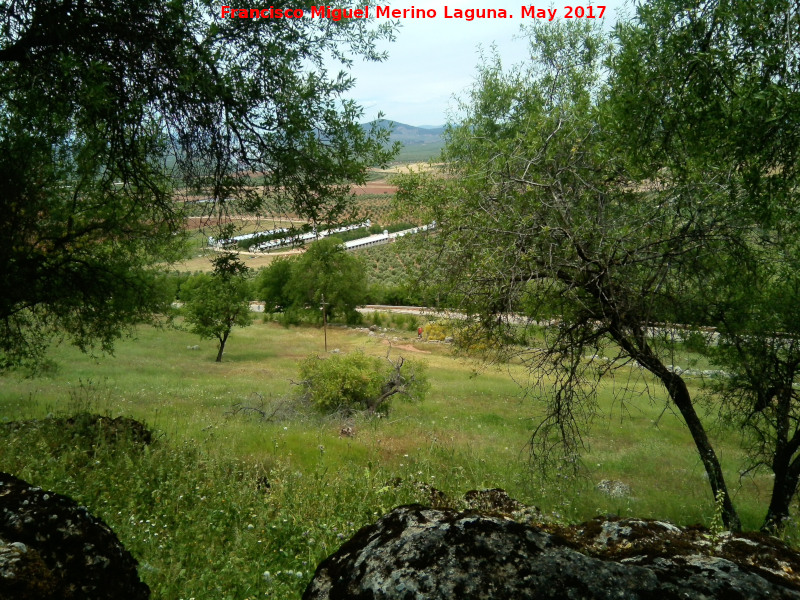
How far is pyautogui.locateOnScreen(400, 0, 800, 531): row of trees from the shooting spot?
5605 mm

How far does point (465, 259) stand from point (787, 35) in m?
4.61

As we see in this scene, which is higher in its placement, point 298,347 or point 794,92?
point 794,92

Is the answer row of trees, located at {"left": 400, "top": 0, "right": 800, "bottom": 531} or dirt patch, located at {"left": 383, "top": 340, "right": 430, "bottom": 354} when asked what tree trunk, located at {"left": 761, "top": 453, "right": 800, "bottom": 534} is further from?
dirt patch, located at {"left": 383, "top": 340, "right": 430, "bottom": 354}

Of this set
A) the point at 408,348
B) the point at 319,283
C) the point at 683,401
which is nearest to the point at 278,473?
the point at 683,401

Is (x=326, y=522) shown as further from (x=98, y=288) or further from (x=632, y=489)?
(x=632, y=489)

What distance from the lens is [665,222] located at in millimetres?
7668

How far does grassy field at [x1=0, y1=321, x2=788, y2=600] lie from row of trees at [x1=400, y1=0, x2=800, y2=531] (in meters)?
1.66

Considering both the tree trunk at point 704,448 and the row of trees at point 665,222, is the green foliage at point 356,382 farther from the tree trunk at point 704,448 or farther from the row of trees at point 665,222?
the tree trunk at point 704,448

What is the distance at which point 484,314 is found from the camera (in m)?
7.90

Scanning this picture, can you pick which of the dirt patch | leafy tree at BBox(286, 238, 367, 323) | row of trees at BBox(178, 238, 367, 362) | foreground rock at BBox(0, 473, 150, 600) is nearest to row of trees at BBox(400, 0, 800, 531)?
foreground rock at BBox(0, 473, 150, 600)

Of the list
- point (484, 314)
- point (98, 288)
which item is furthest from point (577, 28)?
point (98, 288)

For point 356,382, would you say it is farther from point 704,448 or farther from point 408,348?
point 408,348

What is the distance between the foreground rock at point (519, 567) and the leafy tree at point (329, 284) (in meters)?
56.8

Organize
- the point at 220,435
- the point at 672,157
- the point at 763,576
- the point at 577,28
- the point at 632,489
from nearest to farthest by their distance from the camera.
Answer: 1. the point at 763,576
2. the point at 672,157
3. the point at 220,435
4. the point at 632,489
5. the point at 577,28
